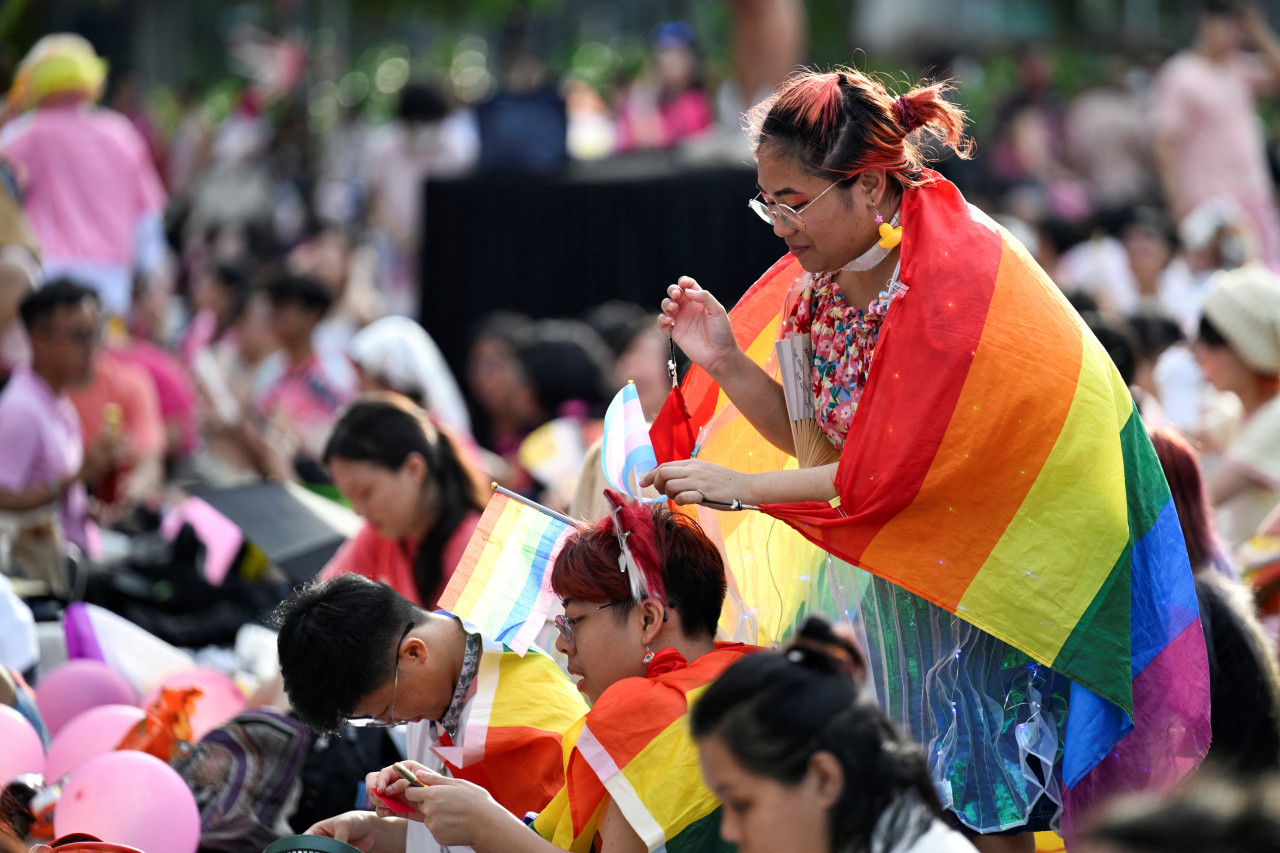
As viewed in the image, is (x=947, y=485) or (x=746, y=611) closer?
(x=947, y=485)

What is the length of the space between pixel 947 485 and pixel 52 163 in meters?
5.84

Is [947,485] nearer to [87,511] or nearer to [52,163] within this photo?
[87,511]

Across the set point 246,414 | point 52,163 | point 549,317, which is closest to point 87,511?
point 246,414

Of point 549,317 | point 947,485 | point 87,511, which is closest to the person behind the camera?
point 947,485

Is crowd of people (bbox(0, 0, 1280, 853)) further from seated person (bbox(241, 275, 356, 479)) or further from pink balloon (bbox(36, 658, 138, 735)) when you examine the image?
seated person (bbox(241, 275, 356, 479))

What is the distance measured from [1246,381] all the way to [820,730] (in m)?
2.69

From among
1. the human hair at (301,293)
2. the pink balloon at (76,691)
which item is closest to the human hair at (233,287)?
the human hair at (301,293)

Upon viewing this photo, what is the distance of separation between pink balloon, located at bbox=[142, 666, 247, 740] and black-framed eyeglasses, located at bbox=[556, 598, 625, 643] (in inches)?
47.3

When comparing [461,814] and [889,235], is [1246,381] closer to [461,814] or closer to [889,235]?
[889,235]

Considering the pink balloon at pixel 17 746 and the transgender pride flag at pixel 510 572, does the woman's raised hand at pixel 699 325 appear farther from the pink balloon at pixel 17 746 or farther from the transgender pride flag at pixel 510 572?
the pink balloon at pixel 17 746

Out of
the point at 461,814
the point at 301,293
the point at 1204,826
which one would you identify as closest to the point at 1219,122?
the point at 301,293

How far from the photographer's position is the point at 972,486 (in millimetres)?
2248

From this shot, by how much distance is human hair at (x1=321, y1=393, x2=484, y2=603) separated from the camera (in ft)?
11.2

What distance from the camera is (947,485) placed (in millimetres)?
2244
